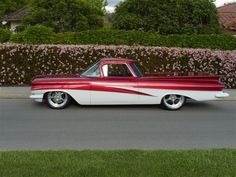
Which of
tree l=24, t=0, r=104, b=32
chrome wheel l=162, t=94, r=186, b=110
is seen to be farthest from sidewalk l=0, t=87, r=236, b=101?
tree l=24, t=0, r=104, b=32

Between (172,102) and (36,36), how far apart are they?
9.20 metres

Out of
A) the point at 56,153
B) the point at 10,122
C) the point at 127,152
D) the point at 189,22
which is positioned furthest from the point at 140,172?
the point at 189,22

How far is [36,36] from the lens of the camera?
19.8 m

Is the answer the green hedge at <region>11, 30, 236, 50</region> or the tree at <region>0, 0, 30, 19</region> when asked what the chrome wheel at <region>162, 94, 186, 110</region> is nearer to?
the green hedge at <region>11, 30, 236, 50</region>

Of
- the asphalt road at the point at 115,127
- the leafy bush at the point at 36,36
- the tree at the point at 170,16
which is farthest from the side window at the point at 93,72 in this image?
the tree at the point at 170,16

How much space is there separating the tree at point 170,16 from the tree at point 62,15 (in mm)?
6705

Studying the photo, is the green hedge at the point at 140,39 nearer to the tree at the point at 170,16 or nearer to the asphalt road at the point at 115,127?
the tree at the point at 170,16

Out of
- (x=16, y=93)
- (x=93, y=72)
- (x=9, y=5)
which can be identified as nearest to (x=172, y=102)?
(x=93, y=72)

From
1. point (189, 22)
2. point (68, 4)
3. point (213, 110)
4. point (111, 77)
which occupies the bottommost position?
point (213, 110)

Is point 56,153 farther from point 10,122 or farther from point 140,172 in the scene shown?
point 10,122

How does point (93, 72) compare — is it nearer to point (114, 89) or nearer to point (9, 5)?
point (114, 89)

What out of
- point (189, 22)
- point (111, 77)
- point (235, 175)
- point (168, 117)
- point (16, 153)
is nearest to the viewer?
point (235, 175)

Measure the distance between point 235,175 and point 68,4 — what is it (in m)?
26.4

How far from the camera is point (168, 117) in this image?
11.1m
